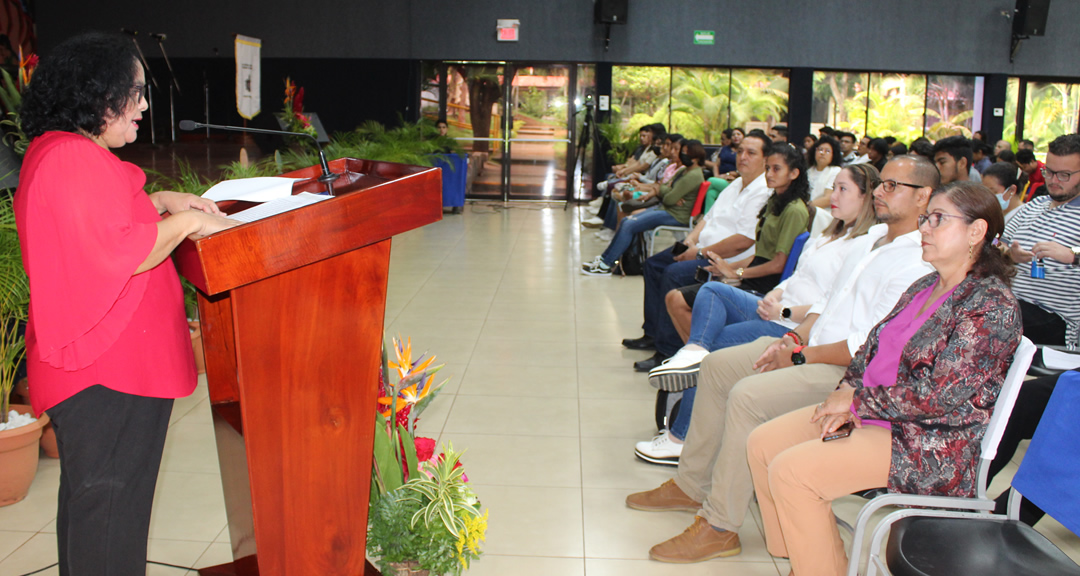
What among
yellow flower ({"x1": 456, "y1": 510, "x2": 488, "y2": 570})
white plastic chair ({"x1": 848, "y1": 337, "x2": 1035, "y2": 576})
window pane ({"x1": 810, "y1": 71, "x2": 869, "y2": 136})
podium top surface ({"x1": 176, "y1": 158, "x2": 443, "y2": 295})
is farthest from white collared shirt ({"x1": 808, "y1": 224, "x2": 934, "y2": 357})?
window pane ({"x1": 810, "y1": 71, "x2": 869, "y2": 136})

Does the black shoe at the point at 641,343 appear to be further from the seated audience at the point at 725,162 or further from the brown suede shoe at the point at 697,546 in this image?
the seated audience at the point at 725,162

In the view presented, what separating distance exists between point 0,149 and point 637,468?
283 centimetres

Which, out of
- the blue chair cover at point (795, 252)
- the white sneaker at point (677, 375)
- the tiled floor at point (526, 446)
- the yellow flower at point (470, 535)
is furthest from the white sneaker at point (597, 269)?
the yellow flower at point (470, 535)

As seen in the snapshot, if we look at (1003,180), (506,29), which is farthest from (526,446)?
(506,29)

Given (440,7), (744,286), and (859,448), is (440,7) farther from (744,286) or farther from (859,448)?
(859,448)

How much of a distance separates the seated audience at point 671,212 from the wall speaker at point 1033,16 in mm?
7996

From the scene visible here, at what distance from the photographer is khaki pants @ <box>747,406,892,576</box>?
1952mm

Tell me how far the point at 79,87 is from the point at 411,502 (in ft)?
3.82

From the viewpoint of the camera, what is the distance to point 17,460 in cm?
265

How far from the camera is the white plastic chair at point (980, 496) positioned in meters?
1.75

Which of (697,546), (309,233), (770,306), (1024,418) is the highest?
(309,233)

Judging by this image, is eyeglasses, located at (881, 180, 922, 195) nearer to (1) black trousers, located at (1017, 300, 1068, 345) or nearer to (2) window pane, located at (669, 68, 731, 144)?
→ (1) black trousers, located at (1017, 300, 1068, 345)

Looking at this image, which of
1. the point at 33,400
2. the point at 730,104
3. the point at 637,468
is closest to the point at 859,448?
the point at 637,468

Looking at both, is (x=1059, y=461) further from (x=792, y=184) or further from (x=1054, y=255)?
(x=792, y=184)
